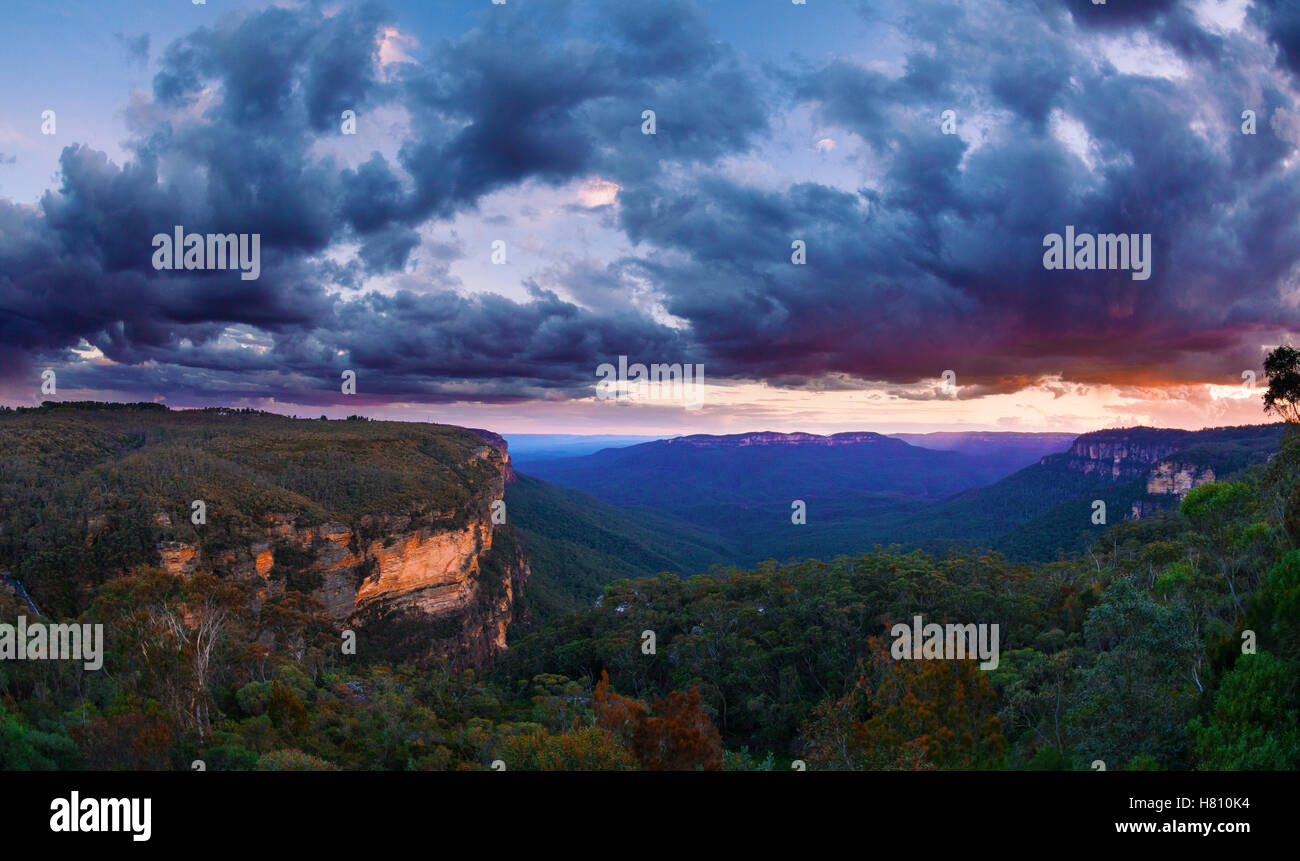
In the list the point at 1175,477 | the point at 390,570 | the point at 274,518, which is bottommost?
the point at 390,570

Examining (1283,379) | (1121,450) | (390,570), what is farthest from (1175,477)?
(390,570)

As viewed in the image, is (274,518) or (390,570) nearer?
(274,518)

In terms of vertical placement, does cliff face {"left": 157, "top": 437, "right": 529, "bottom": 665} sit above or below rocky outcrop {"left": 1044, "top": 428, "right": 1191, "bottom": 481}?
below

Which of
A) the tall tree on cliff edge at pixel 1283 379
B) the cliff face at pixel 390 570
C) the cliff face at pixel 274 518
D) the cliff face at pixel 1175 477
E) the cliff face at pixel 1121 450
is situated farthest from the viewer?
the cliff face at pixel 1121 450

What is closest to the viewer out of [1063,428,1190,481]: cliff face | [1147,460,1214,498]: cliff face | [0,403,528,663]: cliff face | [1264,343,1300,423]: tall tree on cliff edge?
[1264,343,1300,423]: tall tree on cliff edge

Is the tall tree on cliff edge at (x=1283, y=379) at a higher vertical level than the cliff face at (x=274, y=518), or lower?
higher

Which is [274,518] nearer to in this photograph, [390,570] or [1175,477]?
[390,570]

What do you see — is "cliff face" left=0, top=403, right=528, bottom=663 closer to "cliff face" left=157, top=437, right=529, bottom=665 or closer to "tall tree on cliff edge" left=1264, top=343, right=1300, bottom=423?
"cliff face" left=157, top=437, right=529, bottom=665

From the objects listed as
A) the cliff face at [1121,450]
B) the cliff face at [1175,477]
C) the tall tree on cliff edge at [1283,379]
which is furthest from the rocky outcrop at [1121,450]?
the tall tree on cliff edge at [1283,379]

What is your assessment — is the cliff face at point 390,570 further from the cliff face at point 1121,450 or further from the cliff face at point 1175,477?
the cliff face at point 1121,450

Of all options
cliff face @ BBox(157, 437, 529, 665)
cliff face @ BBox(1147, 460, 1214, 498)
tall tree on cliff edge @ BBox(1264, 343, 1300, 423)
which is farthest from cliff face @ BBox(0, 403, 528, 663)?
cliff face @ BBox(1147, 460, 1214, 498)
